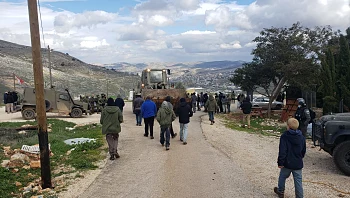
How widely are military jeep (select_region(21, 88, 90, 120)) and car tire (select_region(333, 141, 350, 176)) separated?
16.9m

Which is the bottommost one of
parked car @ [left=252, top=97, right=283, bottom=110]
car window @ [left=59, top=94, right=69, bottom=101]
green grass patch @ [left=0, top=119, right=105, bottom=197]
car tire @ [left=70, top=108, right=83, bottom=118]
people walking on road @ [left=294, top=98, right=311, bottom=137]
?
parked car @ [left=252, top=97, right=283, bottom=110]

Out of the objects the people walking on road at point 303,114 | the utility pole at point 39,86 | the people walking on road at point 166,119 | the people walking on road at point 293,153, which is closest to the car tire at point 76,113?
the people walking on road at point 166,119

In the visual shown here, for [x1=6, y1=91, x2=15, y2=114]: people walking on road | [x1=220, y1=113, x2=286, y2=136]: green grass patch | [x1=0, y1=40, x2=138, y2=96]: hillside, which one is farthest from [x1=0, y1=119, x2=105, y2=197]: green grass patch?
[x1=0, y1=40, x2=138, y2=96]: hillside

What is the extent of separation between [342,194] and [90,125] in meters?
13.3

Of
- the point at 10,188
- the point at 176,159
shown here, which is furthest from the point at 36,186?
the point at 176,159

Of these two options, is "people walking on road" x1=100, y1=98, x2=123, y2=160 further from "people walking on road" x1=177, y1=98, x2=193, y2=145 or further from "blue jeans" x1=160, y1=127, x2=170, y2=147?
"people walking on road" x1=177, y1=98, x2=193, y2=145

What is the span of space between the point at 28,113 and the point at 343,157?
17.6 meters

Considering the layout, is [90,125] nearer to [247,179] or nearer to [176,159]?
[176,159]

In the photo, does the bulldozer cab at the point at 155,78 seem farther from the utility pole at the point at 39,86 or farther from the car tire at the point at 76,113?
the utility pole at the point at 39,86

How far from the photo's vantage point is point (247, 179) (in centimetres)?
806

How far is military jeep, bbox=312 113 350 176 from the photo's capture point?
352 inches

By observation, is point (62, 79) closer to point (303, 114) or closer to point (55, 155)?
point (55, 155)

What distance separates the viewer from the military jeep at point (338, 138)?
8930mm

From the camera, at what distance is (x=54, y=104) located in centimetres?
2180
